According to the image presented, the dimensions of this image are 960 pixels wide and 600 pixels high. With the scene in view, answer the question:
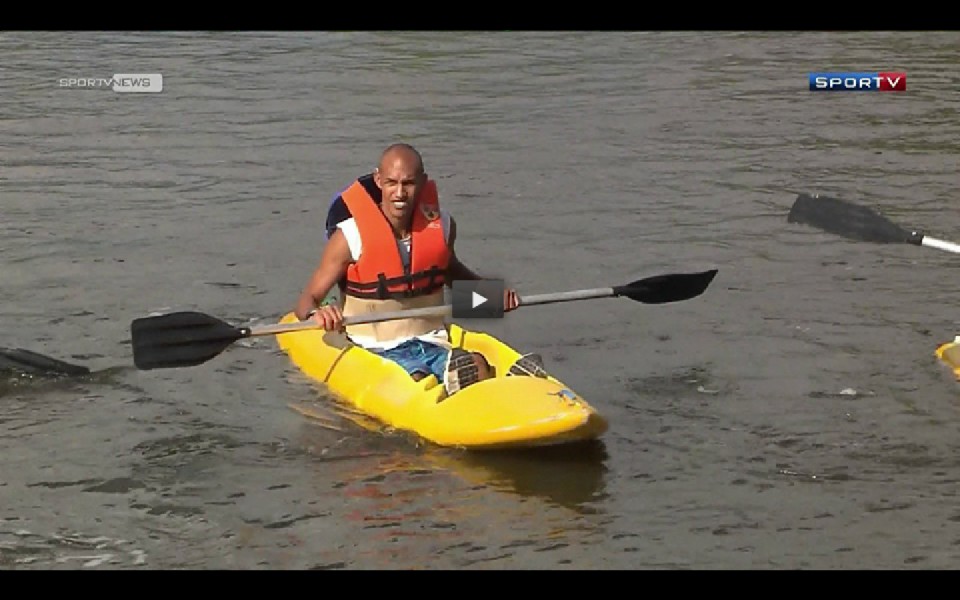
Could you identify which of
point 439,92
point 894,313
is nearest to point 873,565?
point 894,313

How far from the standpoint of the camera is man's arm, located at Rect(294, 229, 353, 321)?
25.4 ft

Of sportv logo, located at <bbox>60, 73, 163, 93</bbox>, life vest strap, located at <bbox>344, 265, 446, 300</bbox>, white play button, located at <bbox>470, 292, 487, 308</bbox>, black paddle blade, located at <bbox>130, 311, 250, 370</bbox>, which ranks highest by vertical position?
sportv logo, located at <bbox>60, 73, 163, 93</bbox>

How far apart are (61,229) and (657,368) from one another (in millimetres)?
4522

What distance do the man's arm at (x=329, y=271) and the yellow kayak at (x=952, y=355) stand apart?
295 centimetres

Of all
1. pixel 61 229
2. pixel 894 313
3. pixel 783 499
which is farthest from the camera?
pixel 61 229

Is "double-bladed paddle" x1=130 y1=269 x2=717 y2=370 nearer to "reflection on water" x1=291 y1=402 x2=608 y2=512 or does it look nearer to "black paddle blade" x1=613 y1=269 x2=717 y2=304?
→ "black paddle blade" x1=613 y1=269 x2=717 y2=304

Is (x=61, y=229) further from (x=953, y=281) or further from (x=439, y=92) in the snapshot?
(x=953, y=281)

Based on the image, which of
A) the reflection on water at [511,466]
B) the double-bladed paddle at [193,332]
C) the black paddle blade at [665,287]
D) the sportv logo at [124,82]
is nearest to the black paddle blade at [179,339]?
the double-bladed paddle at [193,332]

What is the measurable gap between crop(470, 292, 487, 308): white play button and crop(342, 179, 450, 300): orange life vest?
25cm

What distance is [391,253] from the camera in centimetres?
777

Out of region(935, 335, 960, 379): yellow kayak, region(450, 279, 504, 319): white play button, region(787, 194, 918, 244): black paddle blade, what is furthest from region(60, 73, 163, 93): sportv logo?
region(935, 335, 960, 379): yellow kayak

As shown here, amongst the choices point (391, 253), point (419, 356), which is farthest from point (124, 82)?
point (419, 356)

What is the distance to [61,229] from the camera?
11172mm

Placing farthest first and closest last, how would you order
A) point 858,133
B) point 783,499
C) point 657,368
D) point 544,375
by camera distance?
point 858,133, point 657,368, point 544,375, point 783,499
